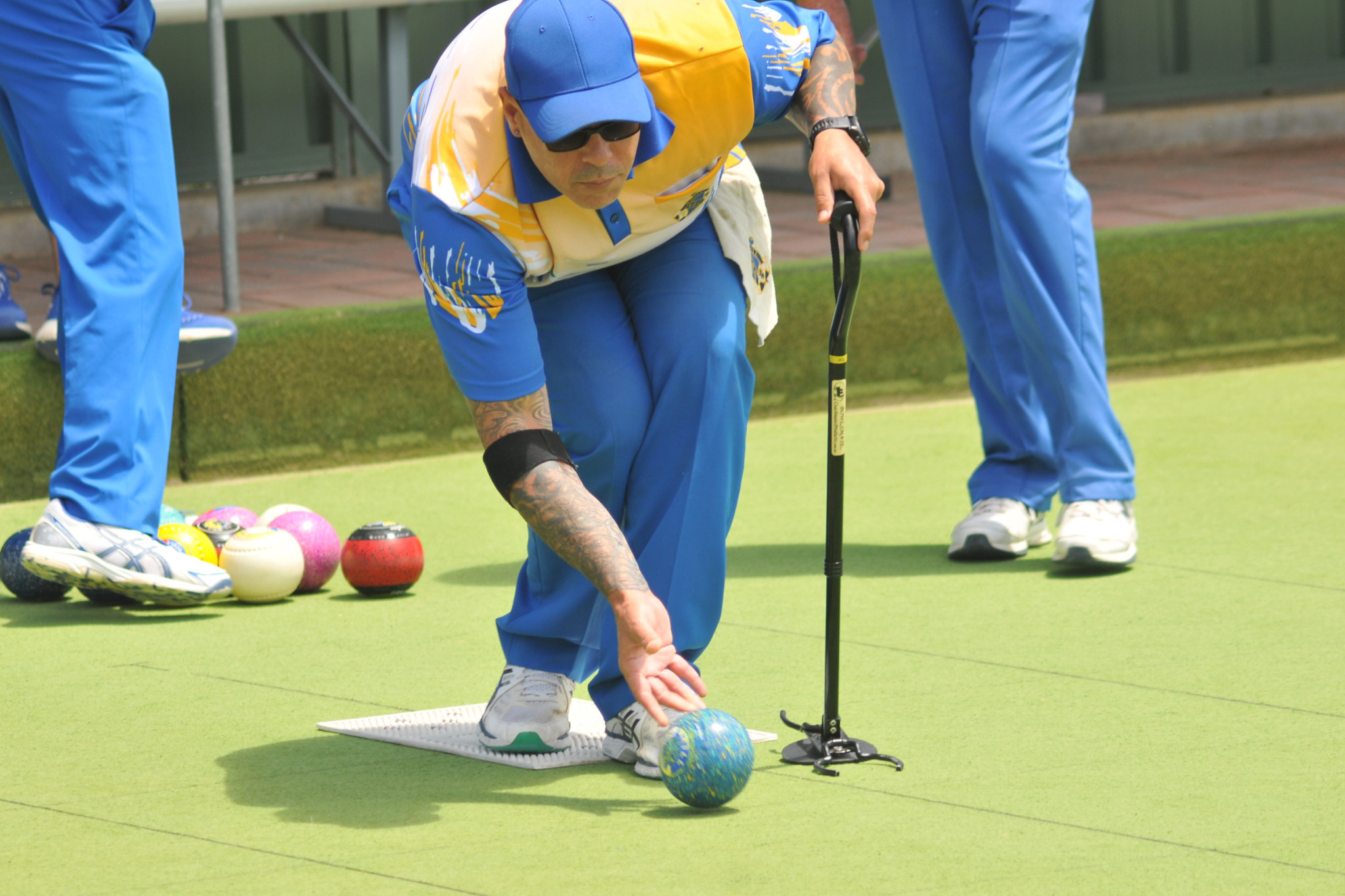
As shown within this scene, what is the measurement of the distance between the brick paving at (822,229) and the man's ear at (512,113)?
3034 mm

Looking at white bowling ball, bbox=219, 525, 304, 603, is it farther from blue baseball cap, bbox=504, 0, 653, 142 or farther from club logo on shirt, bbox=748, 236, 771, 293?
blue baseball cap, bbox=504, 0, 653, 142

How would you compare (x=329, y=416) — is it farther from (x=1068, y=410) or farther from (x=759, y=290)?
(x=759, y=290)

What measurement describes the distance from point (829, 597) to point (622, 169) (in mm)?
719

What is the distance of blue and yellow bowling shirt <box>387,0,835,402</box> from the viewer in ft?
8.52

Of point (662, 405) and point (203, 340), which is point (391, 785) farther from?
point (203, 340)

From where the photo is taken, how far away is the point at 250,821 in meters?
2.63

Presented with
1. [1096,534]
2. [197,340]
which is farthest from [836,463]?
[197,340]

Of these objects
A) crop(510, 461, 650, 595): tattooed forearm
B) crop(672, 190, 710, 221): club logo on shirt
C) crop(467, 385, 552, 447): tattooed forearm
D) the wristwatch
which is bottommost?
crop(510, 461, 650, 595): tattooed forearm

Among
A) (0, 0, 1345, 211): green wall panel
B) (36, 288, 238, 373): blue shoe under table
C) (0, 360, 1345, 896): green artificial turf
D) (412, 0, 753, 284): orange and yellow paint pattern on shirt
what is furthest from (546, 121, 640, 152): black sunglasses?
(0, 0, 1345, 211): green wall panel

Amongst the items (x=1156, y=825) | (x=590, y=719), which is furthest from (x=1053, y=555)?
(x=1156, y=825)

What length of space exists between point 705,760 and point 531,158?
83 cm

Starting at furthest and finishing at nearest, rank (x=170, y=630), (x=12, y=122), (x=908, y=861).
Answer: (x=12, y=122), (x=170, y=630), (x=908, y=861)

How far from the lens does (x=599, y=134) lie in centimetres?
246

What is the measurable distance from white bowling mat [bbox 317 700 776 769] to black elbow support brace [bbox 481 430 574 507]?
0.50 meters
